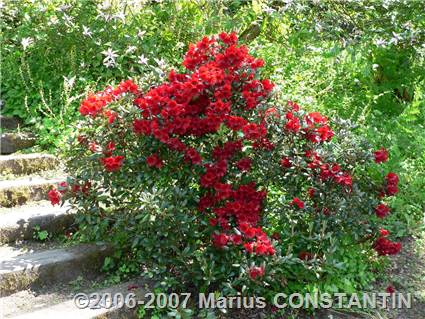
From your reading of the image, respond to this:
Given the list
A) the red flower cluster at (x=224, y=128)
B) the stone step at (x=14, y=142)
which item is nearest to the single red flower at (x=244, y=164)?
the red flower cluster at (x=224, y=128)

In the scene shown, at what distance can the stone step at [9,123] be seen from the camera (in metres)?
4.96

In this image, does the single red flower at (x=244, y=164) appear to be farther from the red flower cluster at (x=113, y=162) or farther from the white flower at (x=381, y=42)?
the white flower at (x=381, y=42)

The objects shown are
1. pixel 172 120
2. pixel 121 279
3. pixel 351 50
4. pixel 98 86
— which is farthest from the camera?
pixel 98 86

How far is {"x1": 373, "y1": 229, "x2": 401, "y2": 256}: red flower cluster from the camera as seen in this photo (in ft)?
11.4

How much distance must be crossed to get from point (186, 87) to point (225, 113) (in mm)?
272

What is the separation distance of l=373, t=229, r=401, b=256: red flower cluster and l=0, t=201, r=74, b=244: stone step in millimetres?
2021

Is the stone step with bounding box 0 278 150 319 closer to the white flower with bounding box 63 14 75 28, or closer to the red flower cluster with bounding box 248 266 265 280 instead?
the red flower cluster with bounding box 248 266 265 280

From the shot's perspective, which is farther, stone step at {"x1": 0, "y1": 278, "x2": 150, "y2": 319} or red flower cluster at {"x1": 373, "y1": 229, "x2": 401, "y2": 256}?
red flower cluster at {"x1": 373, "y1": 229, "x2": 401, "y2": 256}

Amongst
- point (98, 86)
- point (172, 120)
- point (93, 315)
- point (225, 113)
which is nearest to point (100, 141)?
point (172, 120)

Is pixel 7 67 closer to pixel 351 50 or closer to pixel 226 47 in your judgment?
pixel 226 47

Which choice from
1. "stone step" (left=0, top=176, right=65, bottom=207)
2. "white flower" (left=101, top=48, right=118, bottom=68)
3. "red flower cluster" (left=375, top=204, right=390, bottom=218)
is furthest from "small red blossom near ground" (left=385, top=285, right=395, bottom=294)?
"white flower" (left=101, top=48, right=118, bottom=68)

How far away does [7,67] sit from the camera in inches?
208

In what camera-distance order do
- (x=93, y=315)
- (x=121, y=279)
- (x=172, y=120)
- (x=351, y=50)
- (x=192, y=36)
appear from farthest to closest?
1. (x=192, y=36)
2. (x=351, y=50)
3. (x=121, y=279)
4. (x=172, y=120)
5. (x=93, y=315)

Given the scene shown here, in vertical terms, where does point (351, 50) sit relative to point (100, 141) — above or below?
above
